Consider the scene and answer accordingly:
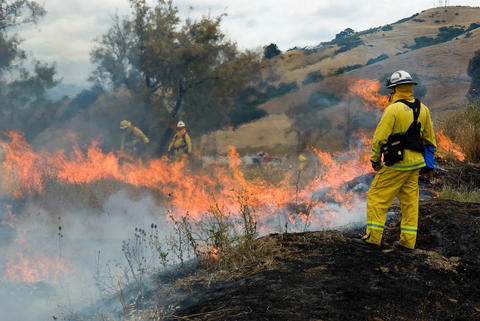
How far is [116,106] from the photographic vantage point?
18281 millimetres

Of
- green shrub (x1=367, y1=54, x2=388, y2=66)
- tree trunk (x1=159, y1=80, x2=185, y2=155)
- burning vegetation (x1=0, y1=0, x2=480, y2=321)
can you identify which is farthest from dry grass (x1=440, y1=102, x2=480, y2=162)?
green shrub (x1=367, y1=54, x2=388, y2=66)

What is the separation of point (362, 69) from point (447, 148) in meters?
23.4

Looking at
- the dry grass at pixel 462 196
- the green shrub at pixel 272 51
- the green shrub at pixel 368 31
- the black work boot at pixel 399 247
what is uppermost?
the green shrub at pixel 368 31

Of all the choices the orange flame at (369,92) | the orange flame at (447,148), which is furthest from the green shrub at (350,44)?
the orange flame at (447,148)

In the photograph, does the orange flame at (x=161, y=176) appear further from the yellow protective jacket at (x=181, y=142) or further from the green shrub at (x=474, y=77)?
the green shrub at (x=474, y=77)

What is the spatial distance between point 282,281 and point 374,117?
21.6 m

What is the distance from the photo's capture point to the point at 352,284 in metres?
3.29

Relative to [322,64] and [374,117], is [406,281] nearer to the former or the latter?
[374,117]

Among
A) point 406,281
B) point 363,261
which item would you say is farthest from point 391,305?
point 363,261

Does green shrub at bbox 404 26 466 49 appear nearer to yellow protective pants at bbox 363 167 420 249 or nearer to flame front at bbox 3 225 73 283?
yellow protective pants at bbox 363 167 420 249

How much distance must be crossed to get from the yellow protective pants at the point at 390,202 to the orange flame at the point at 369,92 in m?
17.9

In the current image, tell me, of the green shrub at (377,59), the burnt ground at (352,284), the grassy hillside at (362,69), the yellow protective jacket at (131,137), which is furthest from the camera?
the green shrub at (377,59)

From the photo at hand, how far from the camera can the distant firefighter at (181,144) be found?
13016 millimetres

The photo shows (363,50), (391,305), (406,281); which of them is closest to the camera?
(391,305)
